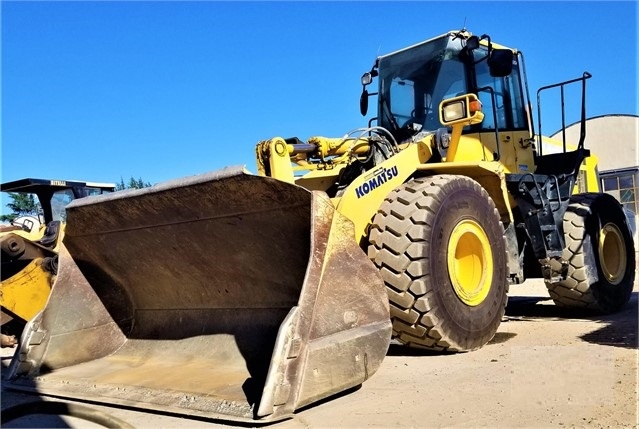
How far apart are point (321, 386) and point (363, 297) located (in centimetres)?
60

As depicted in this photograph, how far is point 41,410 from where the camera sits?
363cm

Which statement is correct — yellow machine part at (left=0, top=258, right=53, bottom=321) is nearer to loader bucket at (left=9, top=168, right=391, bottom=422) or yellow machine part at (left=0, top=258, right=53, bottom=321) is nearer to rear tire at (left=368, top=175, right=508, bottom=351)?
loader bucket at (left=9, top=168, right=391, bottom=422)

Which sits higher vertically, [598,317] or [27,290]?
[27,290]

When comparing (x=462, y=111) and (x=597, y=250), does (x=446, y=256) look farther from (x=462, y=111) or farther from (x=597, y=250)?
(x=597, y=250)

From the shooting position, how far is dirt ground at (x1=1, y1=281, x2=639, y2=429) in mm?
3053

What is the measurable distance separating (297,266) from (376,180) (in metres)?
A: 1.04

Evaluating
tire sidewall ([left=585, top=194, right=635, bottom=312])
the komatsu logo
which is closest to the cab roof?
the komatsu logo

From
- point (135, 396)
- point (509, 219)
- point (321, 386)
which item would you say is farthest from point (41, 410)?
point (509, 219)

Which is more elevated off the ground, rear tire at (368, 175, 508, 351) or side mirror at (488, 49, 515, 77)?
side mirror at (488, 49, 515, 77)

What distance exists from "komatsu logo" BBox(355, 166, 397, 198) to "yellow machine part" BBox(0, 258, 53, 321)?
12.9 feet

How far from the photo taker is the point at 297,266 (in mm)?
3934

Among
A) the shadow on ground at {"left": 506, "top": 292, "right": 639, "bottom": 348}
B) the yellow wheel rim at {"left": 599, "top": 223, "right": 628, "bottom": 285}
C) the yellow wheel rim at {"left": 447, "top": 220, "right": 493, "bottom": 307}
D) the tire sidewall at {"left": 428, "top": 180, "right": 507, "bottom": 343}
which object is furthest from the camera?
the yellow wheel rim at {"left": 599, "top": 223, "right": 628, "bottom": 285}

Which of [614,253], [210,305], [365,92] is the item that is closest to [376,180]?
[210,305]

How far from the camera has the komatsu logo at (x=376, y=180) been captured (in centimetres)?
448
